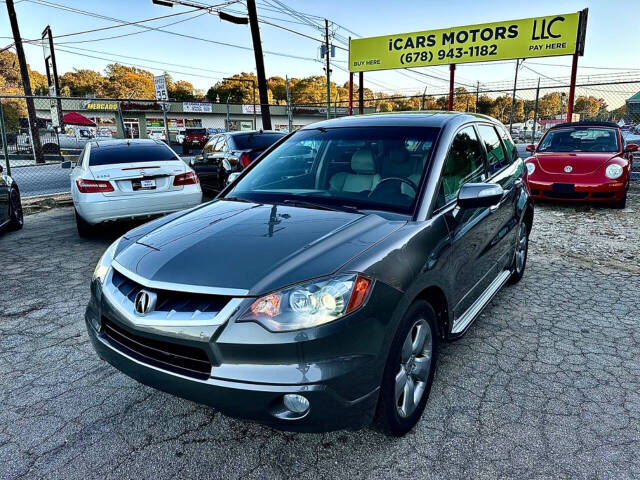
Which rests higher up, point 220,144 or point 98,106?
point 98,106

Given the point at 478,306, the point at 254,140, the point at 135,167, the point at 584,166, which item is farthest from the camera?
the point at 254,140

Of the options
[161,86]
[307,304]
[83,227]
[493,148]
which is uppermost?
[161,86]

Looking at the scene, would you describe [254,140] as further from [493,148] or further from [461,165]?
[461,165]

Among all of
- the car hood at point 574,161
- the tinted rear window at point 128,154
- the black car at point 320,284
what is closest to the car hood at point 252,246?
the black car at point 320,284

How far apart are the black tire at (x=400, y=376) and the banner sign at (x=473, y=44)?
17.1 meters

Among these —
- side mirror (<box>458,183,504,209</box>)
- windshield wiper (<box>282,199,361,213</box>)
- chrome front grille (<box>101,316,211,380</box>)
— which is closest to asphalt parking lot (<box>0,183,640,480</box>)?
chrome front grille (<box>101,316,211,380</box>)

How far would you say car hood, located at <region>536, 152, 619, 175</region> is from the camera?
8.23 meters

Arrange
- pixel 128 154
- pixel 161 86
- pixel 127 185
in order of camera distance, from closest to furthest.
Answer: pixel 127 185 < pixel 128 154 < pixel 161 86

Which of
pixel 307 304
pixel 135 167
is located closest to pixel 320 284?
pixel 307 304

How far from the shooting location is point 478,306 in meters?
3.21

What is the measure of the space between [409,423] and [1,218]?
22.3ft

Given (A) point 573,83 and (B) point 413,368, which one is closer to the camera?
(B) point 413,368

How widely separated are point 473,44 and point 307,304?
1877 cm

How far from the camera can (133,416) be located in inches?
100.0
